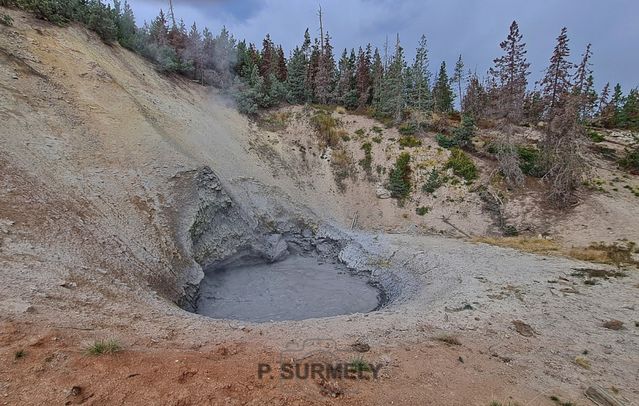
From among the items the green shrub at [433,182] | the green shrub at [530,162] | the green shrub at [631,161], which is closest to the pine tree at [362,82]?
the green shrub at [433,182]

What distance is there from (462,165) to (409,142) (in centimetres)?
563

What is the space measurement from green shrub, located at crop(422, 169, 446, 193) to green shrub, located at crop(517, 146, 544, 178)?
262 inches

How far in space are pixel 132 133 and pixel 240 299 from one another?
37.9ft

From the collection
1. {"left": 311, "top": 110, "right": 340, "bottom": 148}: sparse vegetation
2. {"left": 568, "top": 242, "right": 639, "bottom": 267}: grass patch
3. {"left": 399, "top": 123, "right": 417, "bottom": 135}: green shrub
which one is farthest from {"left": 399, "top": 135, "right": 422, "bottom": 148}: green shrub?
{"left": 568, "top": 242, "right": 639, "bottom": 267}: grass patch

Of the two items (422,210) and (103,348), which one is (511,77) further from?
(103,348)

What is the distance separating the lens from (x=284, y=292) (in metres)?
→ 17.7

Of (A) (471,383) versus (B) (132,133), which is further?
(B) (132,133)

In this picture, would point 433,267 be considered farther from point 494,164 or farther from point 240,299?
point 494,164

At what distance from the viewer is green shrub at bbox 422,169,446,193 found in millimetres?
30022

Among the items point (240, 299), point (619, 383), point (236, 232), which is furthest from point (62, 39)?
point (619, 383)

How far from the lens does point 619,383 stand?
8453mm

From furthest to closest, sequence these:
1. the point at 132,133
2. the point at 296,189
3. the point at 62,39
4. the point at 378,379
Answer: the point at 296,189 → the point at 62,39 → the point at 132,133 → the point at 378,379

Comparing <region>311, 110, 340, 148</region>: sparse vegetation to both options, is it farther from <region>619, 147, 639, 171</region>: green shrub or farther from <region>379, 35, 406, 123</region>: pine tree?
<region>619, 147, 639, 171</region>: green shrub

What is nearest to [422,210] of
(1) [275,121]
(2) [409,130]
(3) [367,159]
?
(3) [367,159]
